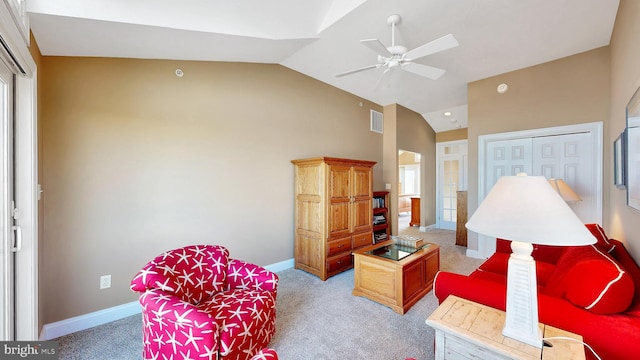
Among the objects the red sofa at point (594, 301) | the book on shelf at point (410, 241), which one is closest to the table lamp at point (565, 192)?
the red sofa at point (594, 301)

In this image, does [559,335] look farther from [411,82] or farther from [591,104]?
[411,82]

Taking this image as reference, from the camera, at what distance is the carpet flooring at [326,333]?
1899mm

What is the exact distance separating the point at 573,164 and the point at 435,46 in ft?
9.43

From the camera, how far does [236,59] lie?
10.0 ft

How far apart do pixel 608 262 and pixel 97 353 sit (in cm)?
332

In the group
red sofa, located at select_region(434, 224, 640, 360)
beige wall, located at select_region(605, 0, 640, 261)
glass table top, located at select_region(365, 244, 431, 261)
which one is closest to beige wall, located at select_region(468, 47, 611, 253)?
beige wall, located at select_region(605, 0, 640, 261)

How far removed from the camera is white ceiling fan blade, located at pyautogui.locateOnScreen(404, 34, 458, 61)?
200 cm

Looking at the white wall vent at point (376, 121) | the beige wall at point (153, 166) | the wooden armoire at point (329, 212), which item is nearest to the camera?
the beige wall at point (153, 166)

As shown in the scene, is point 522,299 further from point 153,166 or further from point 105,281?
point 105,281

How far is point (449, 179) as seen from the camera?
6.58 meters

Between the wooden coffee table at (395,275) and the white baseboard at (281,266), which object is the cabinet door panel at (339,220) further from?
the white baseboard at (281,266)

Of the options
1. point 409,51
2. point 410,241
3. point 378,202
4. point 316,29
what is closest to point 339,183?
point 410,241

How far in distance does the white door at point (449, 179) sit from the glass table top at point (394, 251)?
4.03m

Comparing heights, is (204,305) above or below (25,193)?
below
